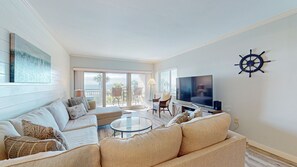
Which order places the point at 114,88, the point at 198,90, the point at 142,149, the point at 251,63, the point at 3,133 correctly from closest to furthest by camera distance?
the point at 142,149 → the point at 3,133 → the point at 251,63 → the point at 198,90 → the point at 114,88

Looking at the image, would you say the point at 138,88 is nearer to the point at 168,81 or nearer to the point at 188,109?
the point at 168,81

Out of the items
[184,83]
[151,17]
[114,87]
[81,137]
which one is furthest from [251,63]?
[114,87]

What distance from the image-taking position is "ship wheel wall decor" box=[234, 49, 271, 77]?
95.3 inches

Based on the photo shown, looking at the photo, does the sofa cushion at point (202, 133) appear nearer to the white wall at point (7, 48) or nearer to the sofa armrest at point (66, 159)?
→ the sofa armrest at point (66, 159)

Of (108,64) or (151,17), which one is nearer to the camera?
(151,17)

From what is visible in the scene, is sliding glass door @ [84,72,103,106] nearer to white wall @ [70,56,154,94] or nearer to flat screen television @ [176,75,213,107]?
white wall @ [70,56,154,94]

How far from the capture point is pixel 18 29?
1.73m

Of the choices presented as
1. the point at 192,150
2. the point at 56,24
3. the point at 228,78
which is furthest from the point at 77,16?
the point at 228,78

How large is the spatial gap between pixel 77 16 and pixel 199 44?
303 cm

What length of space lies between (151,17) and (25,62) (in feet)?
6.52

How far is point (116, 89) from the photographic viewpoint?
5.73 m

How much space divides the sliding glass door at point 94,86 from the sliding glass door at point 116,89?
29cm

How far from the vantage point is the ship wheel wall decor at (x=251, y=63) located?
242cm

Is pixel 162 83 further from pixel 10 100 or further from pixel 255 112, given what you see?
pixel 10 100
